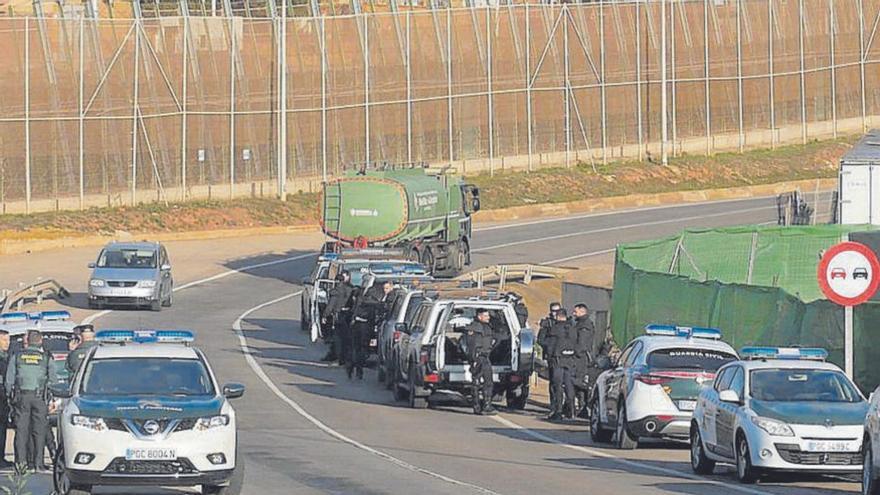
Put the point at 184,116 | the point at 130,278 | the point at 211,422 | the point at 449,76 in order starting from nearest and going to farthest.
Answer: the point at 211,422 < the point at 130,278 < the point at 184,116 < the point at 449,76

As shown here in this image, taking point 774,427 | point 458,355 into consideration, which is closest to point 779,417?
point 774,427

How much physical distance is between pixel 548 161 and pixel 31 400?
5832cm

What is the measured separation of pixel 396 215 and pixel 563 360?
75.2 ft

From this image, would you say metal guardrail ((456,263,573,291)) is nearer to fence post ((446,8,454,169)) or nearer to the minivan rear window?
fence post ((446,8,454,169))

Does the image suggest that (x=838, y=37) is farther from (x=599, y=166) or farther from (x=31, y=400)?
(x=31, y=400)

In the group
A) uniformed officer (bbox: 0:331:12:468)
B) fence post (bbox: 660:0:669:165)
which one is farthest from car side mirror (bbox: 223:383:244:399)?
fence post (bbox: 660:0:669:165)

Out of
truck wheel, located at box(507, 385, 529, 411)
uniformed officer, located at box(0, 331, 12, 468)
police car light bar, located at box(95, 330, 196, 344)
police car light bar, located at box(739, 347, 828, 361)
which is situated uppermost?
police car light bar, located at box(95, 330, 196, 344)

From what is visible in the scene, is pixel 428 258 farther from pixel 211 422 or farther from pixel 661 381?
pixel 211 422

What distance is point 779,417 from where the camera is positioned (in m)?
19.6

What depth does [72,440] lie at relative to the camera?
17656mm

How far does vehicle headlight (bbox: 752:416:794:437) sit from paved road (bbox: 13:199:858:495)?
60 cm

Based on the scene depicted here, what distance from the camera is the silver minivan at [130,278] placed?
1841 inches

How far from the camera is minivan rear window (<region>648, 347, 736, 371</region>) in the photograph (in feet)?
78.4

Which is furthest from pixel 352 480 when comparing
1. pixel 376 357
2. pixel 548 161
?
pixel 548 161
